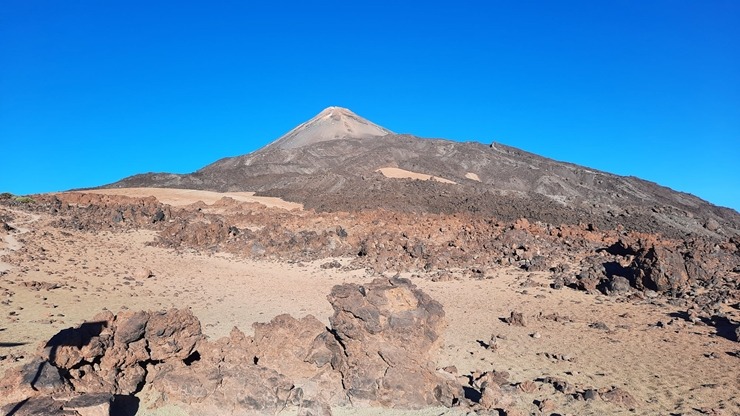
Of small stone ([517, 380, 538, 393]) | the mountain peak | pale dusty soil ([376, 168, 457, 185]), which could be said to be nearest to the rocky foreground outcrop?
small stone ([517, 380, 538, 393])

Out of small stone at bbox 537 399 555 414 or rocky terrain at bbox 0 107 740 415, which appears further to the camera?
small stone at bbox 537 399 555 414

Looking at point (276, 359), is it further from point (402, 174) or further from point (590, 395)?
point (402, 174)

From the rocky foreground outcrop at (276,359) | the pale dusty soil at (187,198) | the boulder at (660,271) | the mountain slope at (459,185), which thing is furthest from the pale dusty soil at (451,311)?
the mountain slope at (459,185)

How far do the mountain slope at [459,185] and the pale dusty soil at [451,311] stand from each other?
13531 millimetres

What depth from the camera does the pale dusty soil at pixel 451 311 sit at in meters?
7.51

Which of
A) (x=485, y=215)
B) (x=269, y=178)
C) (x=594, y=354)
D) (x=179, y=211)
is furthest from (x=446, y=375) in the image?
(x=269, y=178)

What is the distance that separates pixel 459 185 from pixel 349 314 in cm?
3264

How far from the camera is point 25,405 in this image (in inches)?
199

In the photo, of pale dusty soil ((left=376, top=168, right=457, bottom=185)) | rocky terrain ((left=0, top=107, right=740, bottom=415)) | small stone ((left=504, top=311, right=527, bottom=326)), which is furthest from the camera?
pale dusty soil ((left=376, top=168, right=457, bottom=185))

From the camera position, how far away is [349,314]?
680cm

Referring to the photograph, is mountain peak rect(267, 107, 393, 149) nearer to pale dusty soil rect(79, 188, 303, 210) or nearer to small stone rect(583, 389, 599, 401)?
pale dusty soil rect(79, 188, 303, 210)

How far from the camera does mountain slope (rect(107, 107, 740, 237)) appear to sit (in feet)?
105

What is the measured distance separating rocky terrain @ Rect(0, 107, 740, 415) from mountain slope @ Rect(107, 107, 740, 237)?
115 inches

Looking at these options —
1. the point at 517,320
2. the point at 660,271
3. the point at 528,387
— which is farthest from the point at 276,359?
the point at 660,271
